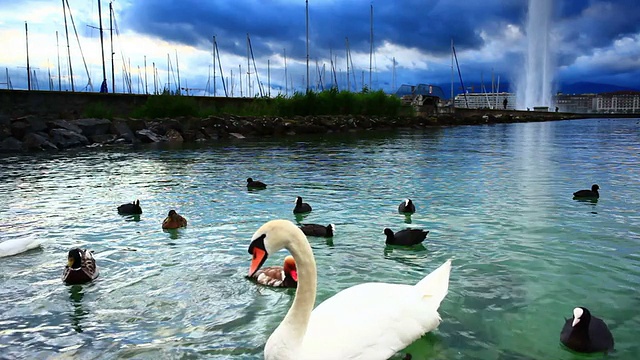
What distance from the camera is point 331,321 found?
4551mm

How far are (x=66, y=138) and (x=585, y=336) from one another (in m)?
33.1

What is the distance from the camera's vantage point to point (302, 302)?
4.28 metres

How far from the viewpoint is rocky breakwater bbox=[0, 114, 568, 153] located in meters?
31.3

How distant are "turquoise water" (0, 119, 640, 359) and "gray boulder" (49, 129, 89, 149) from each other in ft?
47.8

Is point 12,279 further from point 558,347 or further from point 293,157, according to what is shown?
point 293,157

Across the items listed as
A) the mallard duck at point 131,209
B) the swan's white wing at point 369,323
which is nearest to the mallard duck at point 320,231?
the swan's white wing at point 369,323

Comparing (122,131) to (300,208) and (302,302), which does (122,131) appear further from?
(302,302)

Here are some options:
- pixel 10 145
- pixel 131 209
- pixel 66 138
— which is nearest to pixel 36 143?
pixel 10 145

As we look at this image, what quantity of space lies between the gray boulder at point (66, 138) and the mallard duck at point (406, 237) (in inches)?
1112

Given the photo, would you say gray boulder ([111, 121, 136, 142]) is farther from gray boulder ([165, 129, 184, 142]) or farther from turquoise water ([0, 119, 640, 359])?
turquoise water ([0, 119, 640, 359])

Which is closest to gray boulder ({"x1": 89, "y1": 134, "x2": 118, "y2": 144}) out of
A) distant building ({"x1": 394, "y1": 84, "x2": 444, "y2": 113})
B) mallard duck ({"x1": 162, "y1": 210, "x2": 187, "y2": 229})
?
mallard duck ({"x1": 162, "y1": 210, "x2": 187, "y2": 229})

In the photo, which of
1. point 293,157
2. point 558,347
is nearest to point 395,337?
point 558,347

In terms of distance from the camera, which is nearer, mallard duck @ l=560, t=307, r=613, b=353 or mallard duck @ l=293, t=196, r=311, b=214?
mallard duck @ l=560, t=307, r=613, b=353

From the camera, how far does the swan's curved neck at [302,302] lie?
4.25 meters
